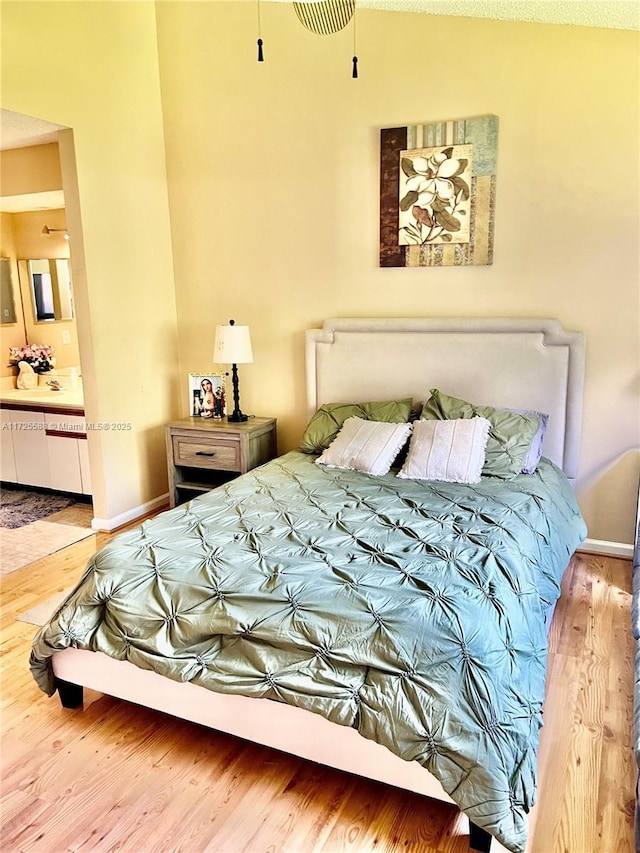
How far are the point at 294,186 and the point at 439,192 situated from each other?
0.94m

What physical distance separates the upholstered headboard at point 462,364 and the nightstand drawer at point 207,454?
620mm

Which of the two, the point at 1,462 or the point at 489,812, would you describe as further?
the point at 1,462

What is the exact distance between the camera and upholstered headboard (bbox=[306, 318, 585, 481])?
3314mm

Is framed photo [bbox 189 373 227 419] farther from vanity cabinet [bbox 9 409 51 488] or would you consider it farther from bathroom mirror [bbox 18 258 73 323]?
bathroom mirror [bbox 18 258 73 323]

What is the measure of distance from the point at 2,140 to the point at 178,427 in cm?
205

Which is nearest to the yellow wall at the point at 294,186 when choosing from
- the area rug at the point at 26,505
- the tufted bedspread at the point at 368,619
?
the area rug at the point at 26,505

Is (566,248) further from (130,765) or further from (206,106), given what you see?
(130,765)

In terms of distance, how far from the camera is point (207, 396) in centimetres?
418

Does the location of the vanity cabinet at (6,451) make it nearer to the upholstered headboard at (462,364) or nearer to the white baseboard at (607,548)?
the upholstered headboard at (462,364)

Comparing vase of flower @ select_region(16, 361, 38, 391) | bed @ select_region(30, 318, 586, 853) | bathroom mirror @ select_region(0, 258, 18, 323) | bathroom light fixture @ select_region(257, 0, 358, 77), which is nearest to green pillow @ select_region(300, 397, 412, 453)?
bed @ select_region(30, 318, 586, 853)

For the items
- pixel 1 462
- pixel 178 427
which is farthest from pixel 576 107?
pixel 1 462

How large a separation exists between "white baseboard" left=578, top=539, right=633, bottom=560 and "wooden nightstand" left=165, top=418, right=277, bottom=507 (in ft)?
6.58

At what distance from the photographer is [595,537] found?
3.49 metres

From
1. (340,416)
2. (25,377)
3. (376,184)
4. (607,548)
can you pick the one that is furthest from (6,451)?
(607,548)
